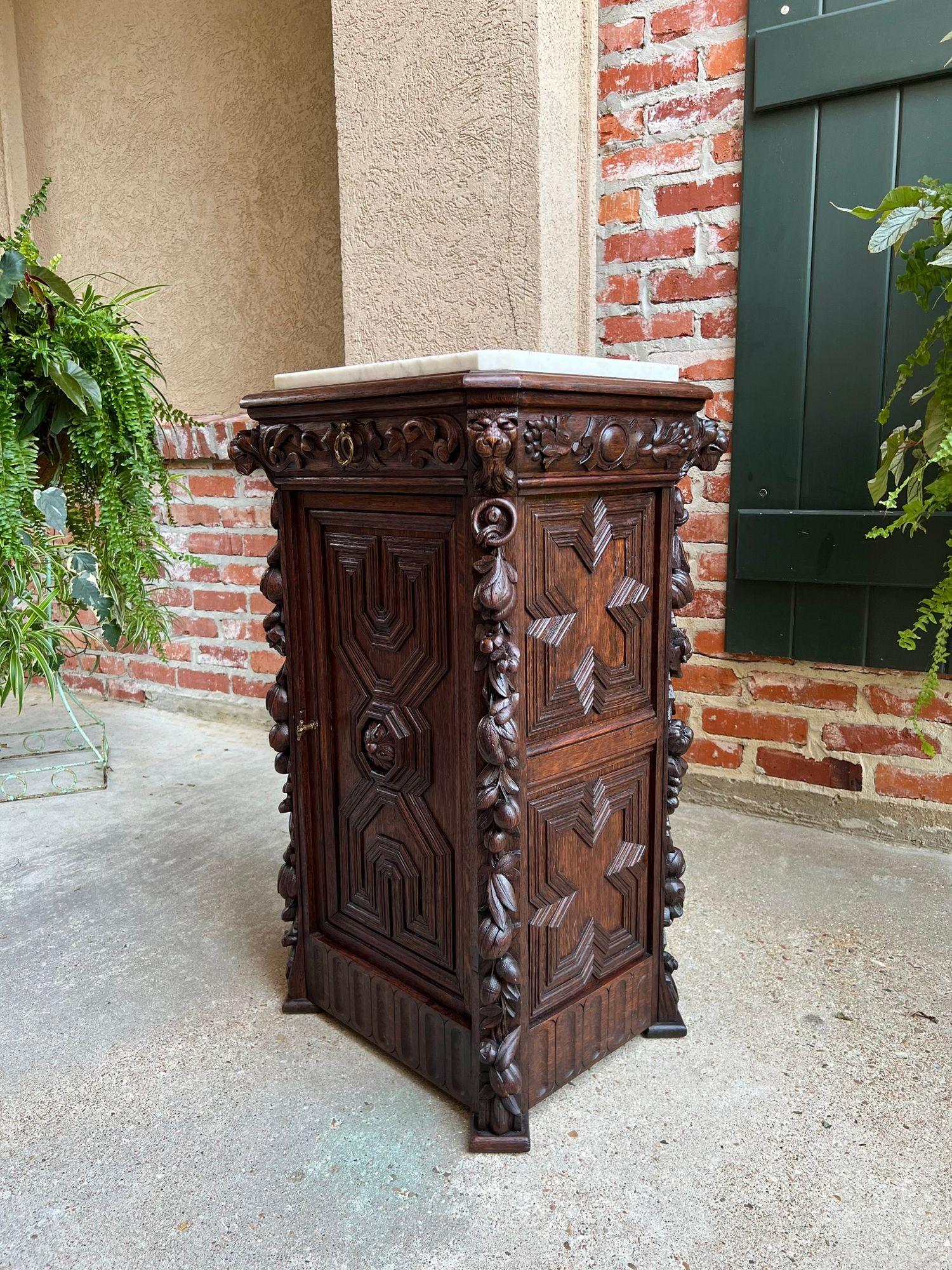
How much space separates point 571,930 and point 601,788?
200 mm

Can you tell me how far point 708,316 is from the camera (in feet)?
6.81

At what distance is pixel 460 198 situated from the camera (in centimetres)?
203

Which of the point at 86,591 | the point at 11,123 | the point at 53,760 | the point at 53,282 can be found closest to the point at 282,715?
the point at 86,591

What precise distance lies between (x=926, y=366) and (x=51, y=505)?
1835mm

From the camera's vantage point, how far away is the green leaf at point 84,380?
1.83 meters

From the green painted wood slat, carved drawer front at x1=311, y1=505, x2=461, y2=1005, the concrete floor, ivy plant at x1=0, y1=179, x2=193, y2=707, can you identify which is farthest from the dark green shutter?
ivy plant at x1=0, y1=179, x2=193, y2=707

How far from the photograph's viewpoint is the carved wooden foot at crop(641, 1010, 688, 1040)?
1351 mm

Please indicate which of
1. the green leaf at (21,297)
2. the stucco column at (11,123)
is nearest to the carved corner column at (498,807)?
the green leaf at (21,297)

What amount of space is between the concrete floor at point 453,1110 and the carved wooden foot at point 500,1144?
0.01m

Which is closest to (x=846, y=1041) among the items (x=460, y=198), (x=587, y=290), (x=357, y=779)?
(x=357, y=779)

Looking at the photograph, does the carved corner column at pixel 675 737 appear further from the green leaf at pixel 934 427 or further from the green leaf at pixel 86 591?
the green leaf at pixel 86 591

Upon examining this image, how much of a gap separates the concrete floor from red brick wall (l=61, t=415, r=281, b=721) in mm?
1132

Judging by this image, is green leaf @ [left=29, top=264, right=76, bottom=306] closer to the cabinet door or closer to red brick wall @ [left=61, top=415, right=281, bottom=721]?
red brick wall @ [left=61, top=415, right=281, bottom=721]

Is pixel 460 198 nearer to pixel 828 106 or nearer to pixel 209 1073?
pixel 828 106
